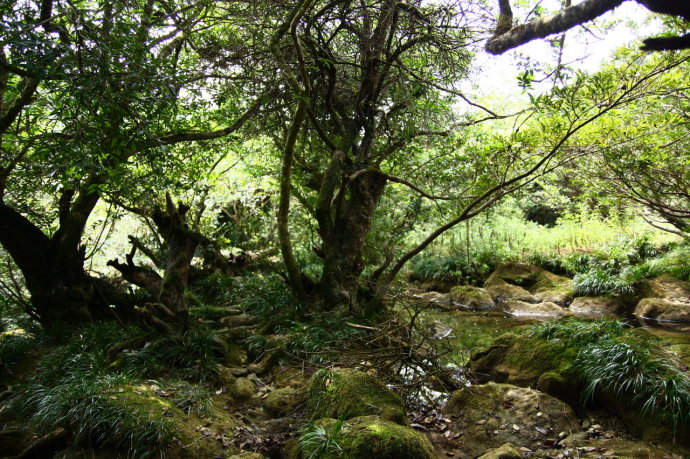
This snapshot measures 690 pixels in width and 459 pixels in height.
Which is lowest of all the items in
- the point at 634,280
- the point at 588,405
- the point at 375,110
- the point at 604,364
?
the point at 588,405

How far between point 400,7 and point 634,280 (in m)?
9.79

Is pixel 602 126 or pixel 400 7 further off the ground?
pixel 400 7

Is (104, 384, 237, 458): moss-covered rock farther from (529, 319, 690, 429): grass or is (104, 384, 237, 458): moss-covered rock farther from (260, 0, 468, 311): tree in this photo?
(529, 319, 690, 429): grass

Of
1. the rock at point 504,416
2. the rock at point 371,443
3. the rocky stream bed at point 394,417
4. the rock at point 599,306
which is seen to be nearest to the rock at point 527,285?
the rock at point 599,306

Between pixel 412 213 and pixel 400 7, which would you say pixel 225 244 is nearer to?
pixel 412 213

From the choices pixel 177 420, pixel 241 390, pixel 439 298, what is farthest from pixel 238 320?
pixel 439 298

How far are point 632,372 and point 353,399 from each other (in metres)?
2.79

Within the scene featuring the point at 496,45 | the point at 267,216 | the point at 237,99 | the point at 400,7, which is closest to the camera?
the point at 496,45

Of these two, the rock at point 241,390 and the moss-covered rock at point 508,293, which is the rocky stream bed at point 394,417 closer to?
the rock at point 241,390

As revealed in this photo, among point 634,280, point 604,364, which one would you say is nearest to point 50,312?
point 604,364

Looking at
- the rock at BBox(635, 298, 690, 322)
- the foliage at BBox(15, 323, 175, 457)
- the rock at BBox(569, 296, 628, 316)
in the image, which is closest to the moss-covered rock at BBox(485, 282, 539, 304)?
the rock at BBox(569, 296, 628, 316)

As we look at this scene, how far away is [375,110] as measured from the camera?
25.7ft

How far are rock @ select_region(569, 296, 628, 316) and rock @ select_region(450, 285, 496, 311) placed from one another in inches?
92.9

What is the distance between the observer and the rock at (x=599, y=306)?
427 inches
